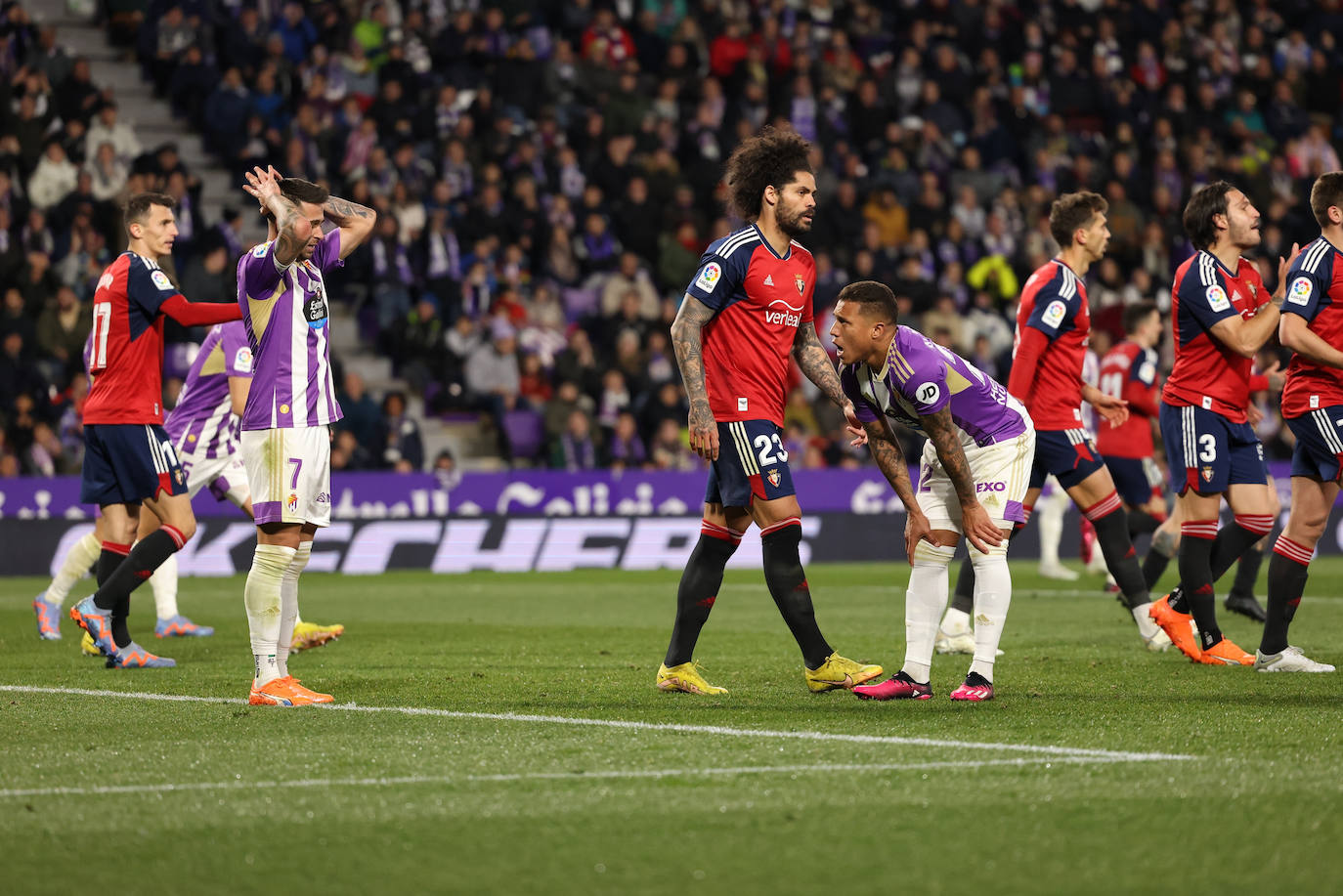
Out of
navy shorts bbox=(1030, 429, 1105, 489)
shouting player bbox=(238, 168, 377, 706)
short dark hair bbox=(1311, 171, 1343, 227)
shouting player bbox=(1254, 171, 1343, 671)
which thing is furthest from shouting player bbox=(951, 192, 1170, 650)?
shouting player bbox=(238, 168, 377, 706)

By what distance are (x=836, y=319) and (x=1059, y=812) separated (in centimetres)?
296

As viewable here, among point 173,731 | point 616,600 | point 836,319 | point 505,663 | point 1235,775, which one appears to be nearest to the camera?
point 1235,775

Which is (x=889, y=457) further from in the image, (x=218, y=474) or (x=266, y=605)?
(x=218, y=474)

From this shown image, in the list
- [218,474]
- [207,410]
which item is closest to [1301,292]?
[207,410]

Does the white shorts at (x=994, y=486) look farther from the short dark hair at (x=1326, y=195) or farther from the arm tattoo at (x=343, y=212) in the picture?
the arm tattoo at (x=343, y=212)

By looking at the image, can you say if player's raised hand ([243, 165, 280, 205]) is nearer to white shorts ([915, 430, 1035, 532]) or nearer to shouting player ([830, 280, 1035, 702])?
shouting player ([830, 280, 1035, 702])

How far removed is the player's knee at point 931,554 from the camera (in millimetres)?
7316

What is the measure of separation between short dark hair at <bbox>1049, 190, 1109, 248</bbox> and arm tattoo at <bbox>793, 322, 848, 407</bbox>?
7.80 ft

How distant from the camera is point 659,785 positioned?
5.14 metres

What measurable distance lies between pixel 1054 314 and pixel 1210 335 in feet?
3.25

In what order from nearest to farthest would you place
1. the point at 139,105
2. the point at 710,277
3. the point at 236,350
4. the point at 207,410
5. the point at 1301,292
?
the point at 710,277
the point at 1301,292
the point at 236,350
the point at 207,410
the point at 139,105

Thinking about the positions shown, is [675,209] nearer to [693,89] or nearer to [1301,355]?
[693,89]

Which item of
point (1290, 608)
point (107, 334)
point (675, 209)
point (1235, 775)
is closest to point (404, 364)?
point (675, 209)

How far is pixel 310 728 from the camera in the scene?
21.1 feet
